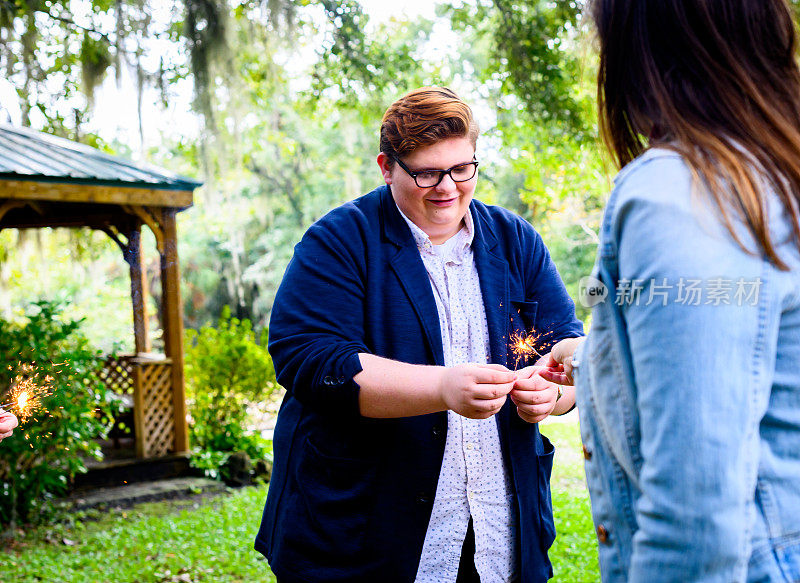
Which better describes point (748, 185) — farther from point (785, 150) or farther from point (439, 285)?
point (439, 285)

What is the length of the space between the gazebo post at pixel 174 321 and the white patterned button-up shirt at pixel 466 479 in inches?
259

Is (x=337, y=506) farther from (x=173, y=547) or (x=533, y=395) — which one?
(x=173, y=547)

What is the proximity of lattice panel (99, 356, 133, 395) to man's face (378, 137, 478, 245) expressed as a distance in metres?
7.46

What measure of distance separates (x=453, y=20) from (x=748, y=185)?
418 inches

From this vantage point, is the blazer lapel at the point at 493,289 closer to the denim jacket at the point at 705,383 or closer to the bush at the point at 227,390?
the denim jacket at the point at 705,383

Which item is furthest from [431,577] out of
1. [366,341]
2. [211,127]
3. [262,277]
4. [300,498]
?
[262,277]

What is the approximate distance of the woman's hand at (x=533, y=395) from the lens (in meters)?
1.90

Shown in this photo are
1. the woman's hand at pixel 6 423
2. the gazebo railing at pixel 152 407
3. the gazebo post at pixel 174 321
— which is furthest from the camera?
the gazebo post at pixel 174 321

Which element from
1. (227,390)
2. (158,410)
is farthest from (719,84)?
(227,390)

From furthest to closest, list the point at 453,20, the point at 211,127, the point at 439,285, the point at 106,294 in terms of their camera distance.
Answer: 1. the point at 106,294
2. the point at 453,20
3. the point at 211,127
4. the point at 439,285

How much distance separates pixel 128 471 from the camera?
7871 mm

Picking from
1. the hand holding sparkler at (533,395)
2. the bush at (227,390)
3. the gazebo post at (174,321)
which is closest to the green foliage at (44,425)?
the gazebo post at (174,321)

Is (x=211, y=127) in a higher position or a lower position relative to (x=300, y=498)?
higher

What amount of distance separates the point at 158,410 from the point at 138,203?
88.6 inches
